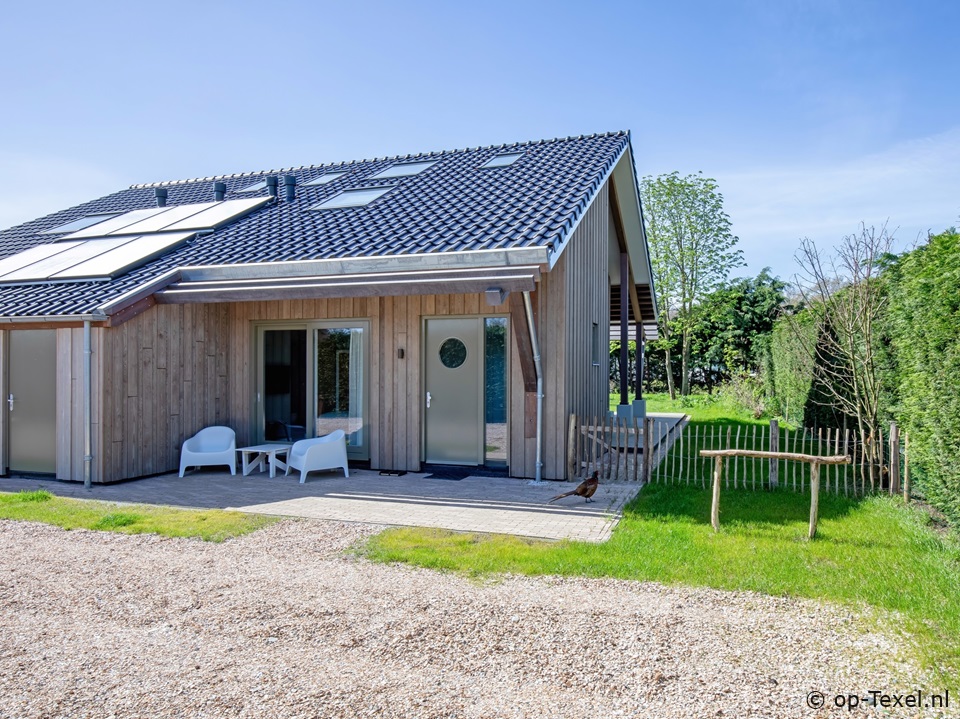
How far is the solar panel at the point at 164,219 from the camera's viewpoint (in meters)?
13.1

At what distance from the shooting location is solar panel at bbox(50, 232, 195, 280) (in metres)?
10.6

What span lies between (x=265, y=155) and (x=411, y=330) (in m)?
11.2

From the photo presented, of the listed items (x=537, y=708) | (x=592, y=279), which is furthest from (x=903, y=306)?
(x=537, y=708)

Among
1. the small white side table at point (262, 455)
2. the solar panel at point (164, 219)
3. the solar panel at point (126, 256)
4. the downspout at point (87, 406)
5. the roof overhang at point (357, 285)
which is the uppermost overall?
the solar panel at point (164, 219)

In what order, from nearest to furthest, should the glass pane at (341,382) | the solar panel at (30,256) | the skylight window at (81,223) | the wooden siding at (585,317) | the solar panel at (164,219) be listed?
the wooden siding at (585,317) < the glass pane at (341,382) < the solar panel at (30,256) < the solar panel at (164,219) < the skylight window at (81,223)

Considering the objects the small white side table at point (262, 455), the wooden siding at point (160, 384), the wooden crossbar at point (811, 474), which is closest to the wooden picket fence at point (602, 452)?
the wooden crossbar at point (811, 474)

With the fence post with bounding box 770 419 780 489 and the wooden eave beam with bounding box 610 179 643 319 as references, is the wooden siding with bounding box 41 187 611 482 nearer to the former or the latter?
the wooden eave beam with bounding box 610 179 643 319

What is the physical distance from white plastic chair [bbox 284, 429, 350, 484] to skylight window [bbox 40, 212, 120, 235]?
866 centimetres

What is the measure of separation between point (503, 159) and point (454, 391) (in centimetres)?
595

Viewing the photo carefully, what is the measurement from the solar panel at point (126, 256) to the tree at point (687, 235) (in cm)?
2365

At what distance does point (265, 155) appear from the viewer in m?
18.8

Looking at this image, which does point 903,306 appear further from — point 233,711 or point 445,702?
point 233,711

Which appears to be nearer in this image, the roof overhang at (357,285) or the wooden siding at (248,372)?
the roof overhang at (357,285)

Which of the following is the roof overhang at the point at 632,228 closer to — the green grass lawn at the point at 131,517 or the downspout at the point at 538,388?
the downspout at the point at 538,388
